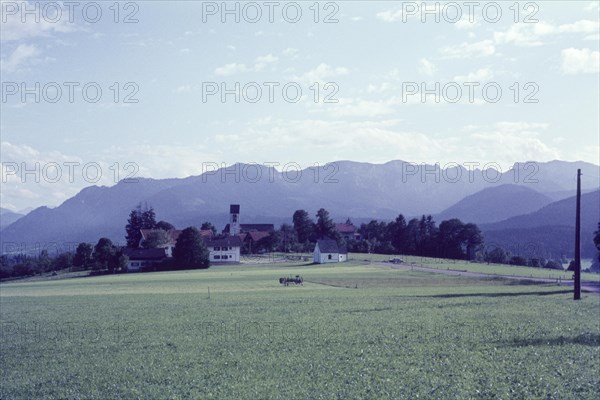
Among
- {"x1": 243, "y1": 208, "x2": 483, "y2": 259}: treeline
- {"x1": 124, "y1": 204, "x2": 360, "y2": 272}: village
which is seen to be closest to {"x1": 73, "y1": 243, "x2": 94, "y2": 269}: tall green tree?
{"x1": 124, "y1": 204, "x2": 360, "y2": 272}: village

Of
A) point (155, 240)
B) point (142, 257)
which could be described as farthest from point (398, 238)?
point (142, 257)

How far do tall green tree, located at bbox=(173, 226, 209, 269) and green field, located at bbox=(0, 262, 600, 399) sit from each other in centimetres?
8035

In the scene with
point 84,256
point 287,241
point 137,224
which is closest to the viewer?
point 84,256

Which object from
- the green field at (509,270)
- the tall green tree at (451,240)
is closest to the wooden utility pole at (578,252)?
the green field at (509,270)

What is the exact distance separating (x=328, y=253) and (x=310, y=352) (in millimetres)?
112743

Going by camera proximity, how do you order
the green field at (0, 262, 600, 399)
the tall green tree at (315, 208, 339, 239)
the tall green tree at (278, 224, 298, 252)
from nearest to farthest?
the green field at (0, 262, 600, 399) → the tall green tree at (278, 224, 298, 252) → the tall green tree at (315, 208, 339, 239)

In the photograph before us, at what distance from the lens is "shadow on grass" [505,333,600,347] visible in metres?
25.7

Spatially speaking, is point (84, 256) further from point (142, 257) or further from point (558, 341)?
point (558, 341)

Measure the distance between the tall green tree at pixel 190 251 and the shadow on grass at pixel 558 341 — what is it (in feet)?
336

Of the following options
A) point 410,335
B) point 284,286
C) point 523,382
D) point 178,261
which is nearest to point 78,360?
point 410,335

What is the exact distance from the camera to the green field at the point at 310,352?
19.0 m

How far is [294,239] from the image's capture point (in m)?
184

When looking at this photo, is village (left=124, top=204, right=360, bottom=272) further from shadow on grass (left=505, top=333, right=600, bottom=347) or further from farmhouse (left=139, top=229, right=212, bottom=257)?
shadow on grass (left=505, top=333, right=600, bottom=347)

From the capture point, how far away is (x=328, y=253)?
137 m
